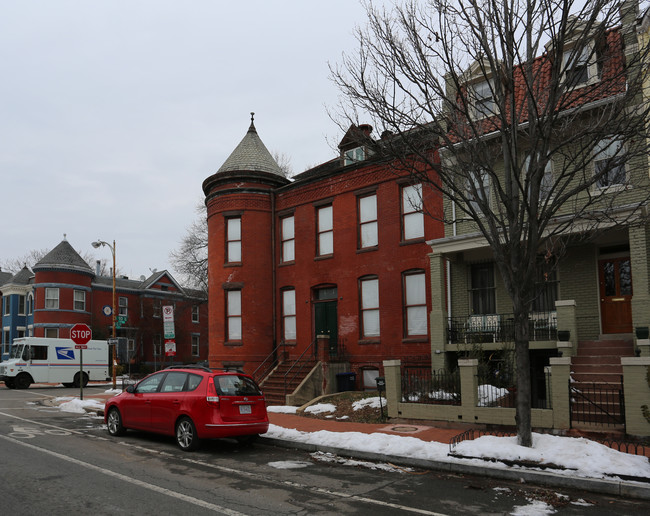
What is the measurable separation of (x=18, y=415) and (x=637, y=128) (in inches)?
721

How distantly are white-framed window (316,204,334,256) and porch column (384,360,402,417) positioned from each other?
29.2ft

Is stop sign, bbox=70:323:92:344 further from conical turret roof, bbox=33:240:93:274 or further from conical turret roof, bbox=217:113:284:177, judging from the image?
conical turret roof, bbox=33:240:93:274

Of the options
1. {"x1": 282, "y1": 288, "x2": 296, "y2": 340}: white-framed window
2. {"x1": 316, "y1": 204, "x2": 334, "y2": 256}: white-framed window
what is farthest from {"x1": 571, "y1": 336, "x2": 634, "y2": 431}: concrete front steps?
{"x1": 282, "y1": 288, "x2": 296, "y2": 340}: white-framed window

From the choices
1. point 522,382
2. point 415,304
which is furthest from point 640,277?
point 415,304

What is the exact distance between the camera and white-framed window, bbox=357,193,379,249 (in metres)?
20.1

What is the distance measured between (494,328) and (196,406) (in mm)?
9048

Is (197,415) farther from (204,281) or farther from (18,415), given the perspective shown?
(204,281)

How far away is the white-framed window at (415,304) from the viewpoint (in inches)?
724

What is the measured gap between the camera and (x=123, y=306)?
49.5m

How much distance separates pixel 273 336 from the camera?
73.1 feet

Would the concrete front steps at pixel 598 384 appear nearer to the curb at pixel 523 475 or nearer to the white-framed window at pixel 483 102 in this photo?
the curb at pixel 523 475

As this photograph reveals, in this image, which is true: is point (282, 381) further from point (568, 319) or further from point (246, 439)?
point (568, 319)

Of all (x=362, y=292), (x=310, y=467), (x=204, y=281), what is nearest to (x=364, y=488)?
(x=310, y=467)

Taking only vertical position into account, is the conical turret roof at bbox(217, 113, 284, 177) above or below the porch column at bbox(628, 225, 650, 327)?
above
